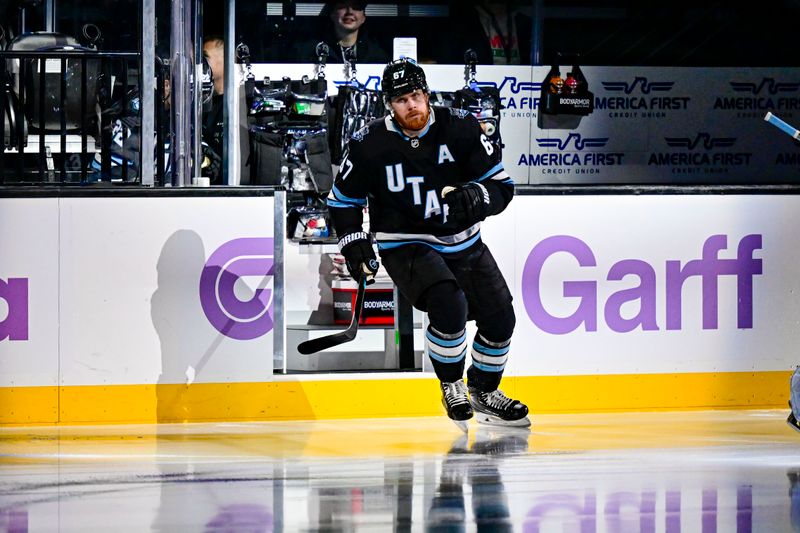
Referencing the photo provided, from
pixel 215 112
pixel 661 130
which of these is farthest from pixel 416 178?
pixel 661 130

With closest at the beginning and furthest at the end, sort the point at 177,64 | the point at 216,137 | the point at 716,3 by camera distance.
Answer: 1. the point at 177,64
2. the point at 216,137
3. the point at 716,3

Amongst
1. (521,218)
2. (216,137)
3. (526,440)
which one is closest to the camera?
(526,440)

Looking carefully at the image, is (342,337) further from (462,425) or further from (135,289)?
(135,289)

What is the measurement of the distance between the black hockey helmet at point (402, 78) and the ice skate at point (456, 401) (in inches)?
49.2

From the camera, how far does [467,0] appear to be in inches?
356

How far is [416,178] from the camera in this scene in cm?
550

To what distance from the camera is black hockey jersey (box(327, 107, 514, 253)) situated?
18.1ft

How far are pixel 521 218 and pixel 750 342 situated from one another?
4.16 ft

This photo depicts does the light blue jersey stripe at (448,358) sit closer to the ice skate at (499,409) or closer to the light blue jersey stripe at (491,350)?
the light blue jersey stripe at (491,350)

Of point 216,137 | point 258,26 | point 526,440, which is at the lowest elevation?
point 526,440

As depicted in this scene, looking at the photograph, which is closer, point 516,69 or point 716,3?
point 516,69

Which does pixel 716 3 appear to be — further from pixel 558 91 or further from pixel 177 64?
pixel 177 64

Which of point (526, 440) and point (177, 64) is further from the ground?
point (177, 64)

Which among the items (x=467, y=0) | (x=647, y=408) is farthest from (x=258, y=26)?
(x=647, y=408)
